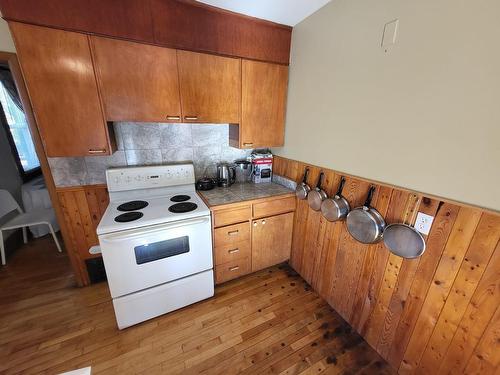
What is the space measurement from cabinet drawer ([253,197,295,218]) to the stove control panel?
0.70 m

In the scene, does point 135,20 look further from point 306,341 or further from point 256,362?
point 306,341

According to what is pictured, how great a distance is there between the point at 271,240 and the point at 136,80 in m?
1.76

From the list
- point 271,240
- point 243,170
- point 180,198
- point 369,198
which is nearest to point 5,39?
point 180,198

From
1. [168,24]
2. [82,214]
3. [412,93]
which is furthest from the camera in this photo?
[82,214]

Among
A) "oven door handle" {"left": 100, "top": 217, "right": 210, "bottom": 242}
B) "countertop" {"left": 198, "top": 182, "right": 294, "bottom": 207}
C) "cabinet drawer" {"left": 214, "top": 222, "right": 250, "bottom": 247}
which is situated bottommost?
"cabinet drawer" {"left": 214, "top": 222, "right": 250, "bottom": 247}

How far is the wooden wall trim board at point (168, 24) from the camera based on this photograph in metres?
1.18

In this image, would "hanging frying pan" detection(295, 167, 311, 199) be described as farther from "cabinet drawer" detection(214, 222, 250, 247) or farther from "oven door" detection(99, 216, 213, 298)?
"oven door" detection(99, 216, 213, 298)

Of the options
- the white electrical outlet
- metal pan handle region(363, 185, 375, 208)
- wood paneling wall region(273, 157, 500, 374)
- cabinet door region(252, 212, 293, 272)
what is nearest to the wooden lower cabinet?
cabinet door region(252, 212, 293, 272)

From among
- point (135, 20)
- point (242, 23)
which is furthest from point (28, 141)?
point (242, 23)

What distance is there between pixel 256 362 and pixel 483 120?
1811mm

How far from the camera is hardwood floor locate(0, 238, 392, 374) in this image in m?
1.35

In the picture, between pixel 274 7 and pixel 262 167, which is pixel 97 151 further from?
pixel 274 7

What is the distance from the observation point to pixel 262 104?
191 cm

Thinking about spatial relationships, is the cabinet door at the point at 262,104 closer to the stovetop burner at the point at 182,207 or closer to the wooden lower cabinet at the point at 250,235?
the wooden lower cabinet at the point at 250,235
